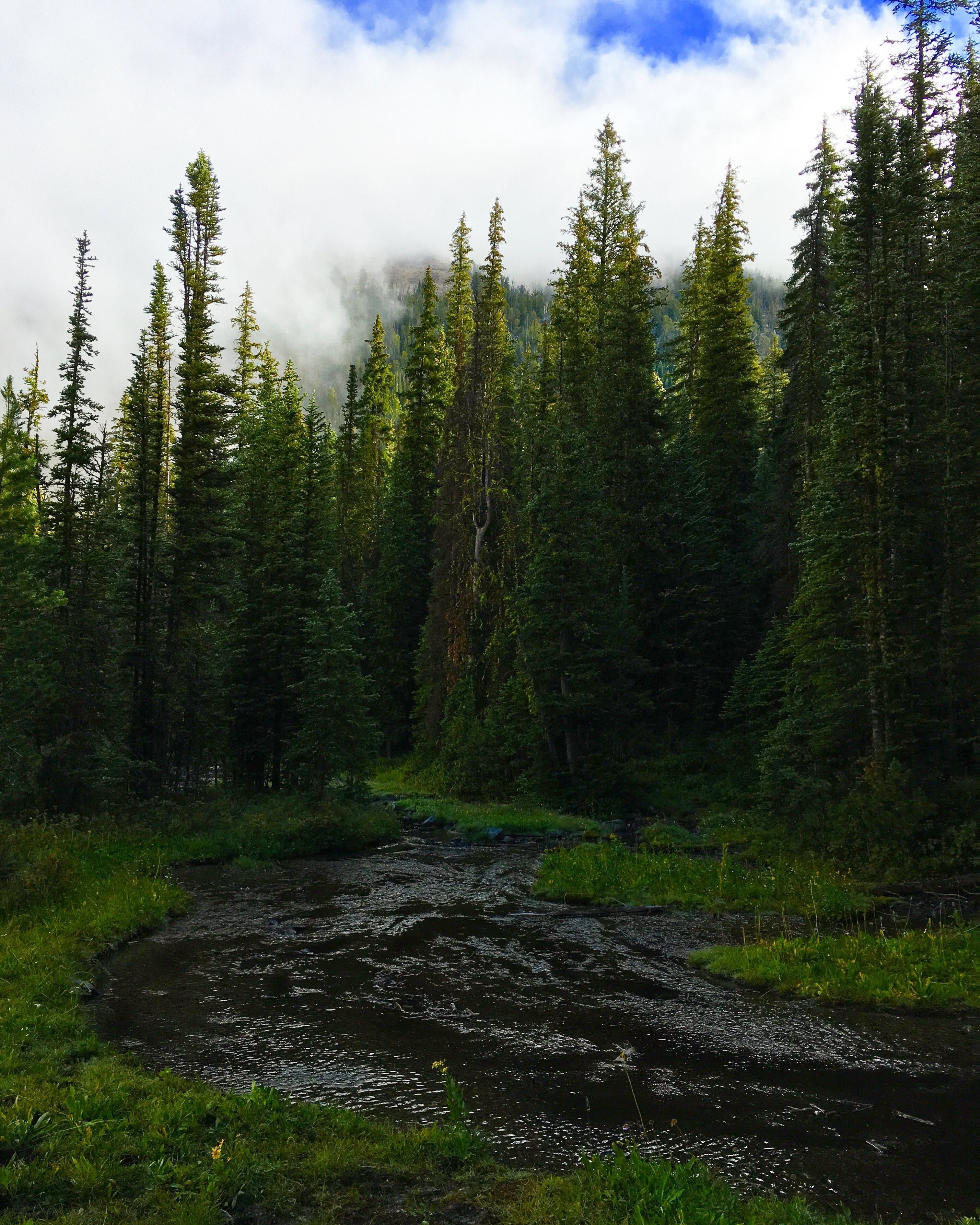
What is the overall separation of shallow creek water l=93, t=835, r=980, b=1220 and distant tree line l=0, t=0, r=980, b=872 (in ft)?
31.9

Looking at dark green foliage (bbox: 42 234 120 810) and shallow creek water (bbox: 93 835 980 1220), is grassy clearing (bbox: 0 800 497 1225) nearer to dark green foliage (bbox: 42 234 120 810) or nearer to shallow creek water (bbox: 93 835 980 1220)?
shallow creek water (bbox: 93 835 980 1220)

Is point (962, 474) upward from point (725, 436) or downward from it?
downward

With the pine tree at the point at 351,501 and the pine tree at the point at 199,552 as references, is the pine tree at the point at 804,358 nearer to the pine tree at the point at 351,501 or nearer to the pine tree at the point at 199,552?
the pine tree at the point at 199,552

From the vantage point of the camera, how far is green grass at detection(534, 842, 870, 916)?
1702 centimetres

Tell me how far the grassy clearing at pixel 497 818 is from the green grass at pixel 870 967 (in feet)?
42.0

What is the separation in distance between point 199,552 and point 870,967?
1006 inches

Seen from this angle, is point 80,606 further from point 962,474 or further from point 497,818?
point 962,474

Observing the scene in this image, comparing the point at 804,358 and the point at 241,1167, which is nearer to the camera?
the point at 241,1167

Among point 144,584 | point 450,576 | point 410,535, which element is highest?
point 410,535

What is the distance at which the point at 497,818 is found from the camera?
2864cm

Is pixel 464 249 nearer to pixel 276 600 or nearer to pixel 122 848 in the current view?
pixel 276 600

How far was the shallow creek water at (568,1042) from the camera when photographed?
7.61 metres

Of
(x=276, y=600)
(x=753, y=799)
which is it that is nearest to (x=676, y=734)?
(x=753, y=799)

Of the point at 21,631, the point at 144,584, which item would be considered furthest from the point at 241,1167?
the point at 144,584
